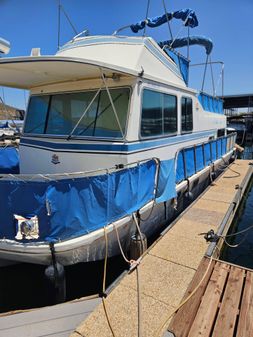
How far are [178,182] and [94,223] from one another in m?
3.24

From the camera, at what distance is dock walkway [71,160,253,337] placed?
3.06 meters

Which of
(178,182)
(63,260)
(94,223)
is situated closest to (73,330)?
(63,260)

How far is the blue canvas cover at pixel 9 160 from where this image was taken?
619 centimetres

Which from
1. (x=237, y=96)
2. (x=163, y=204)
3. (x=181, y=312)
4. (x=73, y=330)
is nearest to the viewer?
(x=73, y=330)

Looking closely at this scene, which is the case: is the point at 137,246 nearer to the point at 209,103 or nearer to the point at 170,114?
the point at 170,114

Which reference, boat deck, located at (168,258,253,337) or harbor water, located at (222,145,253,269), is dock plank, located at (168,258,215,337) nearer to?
boat deck, located at (168,258,253,337)

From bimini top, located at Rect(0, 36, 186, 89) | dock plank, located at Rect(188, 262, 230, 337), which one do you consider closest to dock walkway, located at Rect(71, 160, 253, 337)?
dock plank, located at Rect(188, 262, 230, 337)

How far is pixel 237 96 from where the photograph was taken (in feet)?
137

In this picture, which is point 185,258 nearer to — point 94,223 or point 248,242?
point 94,223

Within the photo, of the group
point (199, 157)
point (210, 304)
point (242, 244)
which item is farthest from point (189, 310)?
point (199, 157)

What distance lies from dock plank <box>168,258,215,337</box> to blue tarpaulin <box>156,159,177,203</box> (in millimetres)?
1550

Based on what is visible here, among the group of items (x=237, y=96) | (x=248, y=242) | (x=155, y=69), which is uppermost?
(x=237, y=96)

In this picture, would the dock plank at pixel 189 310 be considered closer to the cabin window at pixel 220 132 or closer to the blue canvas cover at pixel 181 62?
the blue canvas cover at pixel 181 62

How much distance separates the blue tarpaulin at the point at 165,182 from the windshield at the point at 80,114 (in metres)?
1.08
